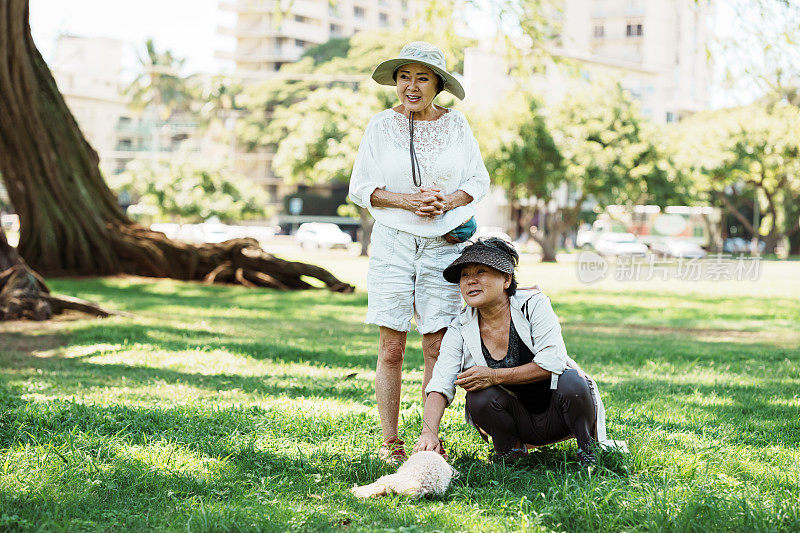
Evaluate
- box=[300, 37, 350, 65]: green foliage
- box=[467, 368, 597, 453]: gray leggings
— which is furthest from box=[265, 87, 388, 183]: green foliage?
box=[467, 368, 597, 453]: gray leggings

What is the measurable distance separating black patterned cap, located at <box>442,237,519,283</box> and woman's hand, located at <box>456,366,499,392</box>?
0.47m

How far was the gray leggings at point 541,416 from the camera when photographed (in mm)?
4039

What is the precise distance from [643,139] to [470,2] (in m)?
27.4

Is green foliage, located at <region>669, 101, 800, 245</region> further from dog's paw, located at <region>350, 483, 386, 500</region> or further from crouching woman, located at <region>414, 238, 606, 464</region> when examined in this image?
dog's paw, located at <region>350, 483, 386, 500</region>

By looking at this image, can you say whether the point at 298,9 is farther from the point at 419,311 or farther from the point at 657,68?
the point at 419,311

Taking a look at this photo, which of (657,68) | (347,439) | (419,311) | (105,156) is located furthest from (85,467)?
(105,156)

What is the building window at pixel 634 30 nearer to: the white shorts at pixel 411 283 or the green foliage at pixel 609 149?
the green foliage at pixel 609 149

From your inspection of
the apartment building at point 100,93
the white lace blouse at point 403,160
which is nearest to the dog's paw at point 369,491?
the white lace blouse at point 403,160

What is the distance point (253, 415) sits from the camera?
517 centimetres

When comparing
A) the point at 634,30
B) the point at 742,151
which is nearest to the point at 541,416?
the point at 742,151

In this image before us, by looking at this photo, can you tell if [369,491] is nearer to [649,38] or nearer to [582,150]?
[582,150]

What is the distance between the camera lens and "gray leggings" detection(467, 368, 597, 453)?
159 inches

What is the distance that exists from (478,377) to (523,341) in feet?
0.94

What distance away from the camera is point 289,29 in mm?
79125
